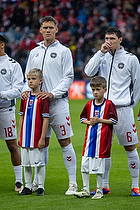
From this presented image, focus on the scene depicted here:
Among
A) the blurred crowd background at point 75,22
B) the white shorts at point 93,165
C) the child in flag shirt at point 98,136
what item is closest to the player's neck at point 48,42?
the child in flag shirt at point 98,136

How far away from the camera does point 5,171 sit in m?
7.81

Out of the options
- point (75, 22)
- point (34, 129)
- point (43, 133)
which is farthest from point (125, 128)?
point (75, 22)

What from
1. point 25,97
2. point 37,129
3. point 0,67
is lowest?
point 37,129

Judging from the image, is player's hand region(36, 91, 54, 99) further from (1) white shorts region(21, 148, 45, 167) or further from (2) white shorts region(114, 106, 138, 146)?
(2) white shorts region(114, 106, 138, 146)

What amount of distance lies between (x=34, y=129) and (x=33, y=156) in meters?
0.33

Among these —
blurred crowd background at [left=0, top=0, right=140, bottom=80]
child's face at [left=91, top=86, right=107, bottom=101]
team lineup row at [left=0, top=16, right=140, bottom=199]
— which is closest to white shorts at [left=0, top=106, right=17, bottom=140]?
team lineup row at [left=0, top=16, right=140, bottom=199]

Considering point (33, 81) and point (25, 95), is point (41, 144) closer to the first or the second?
point (25, 95)

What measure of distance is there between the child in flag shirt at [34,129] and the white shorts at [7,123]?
0.51m

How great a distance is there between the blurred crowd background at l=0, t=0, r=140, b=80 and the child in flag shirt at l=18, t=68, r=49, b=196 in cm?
1534

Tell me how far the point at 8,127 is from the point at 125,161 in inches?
122

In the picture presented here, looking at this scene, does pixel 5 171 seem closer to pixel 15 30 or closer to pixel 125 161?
pixel 125 161

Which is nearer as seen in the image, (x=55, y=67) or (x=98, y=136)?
(x=98, y=136)

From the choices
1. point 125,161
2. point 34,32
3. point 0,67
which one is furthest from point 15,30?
point 0,67

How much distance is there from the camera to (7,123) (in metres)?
6.39
